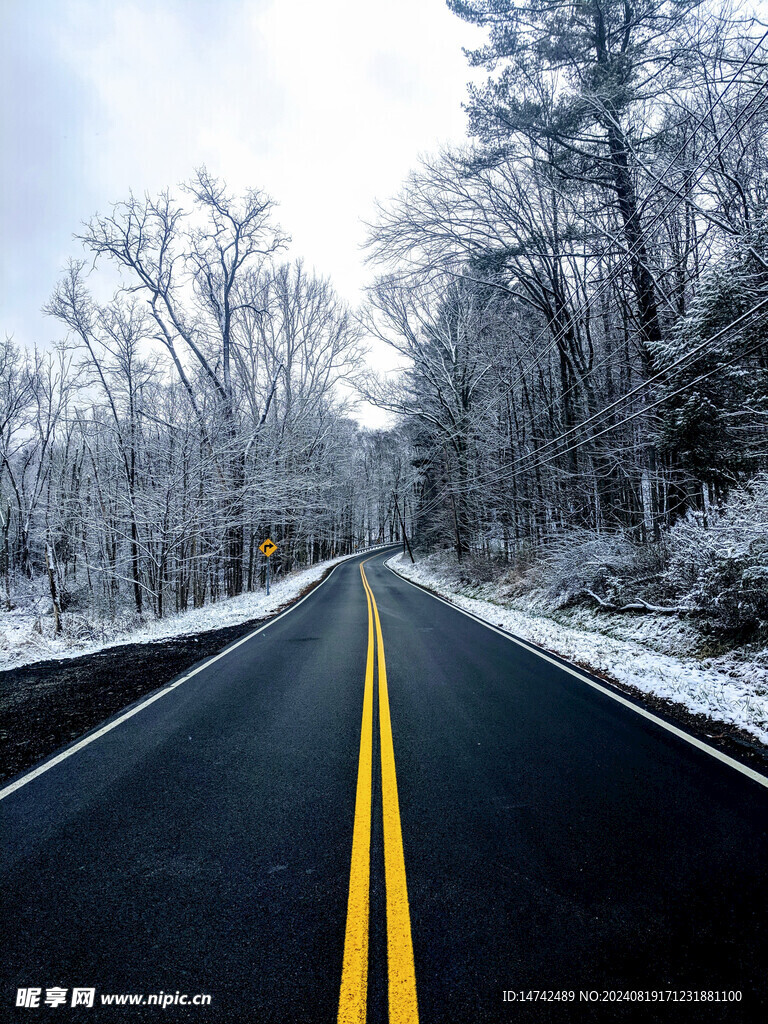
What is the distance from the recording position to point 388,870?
251cm

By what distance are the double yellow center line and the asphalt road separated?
11mm

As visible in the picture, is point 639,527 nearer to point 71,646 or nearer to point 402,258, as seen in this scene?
point 402,258

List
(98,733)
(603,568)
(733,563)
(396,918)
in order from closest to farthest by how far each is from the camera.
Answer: (396,918) < (98,733) < (733,563) < (603,568)

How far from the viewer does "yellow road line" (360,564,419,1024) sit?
1746 millimetres

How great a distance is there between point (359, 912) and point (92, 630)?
42.4 ft

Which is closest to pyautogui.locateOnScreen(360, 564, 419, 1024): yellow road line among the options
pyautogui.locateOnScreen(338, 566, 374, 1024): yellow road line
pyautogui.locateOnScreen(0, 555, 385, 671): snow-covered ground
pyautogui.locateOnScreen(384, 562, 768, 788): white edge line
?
pyautogui.locateOnScreen(338, 566, 374, 1024): yellow road line

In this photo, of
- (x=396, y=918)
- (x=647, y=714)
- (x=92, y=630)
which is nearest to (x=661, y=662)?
(x=647, y=714)

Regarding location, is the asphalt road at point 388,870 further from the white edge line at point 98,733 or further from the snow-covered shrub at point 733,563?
the snow-covered shrub at point 733,563

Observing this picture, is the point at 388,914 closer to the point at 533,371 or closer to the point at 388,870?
the point at 388,870

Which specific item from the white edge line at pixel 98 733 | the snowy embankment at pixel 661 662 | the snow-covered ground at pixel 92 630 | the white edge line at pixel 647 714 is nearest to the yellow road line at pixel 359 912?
the white edge line at pixel 98 733

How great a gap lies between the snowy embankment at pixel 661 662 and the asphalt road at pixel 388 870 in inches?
41.6

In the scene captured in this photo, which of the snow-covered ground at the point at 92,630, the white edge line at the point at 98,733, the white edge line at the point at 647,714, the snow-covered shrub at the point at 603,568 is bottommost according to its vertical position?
the snow-covered ground at the point at 92,630

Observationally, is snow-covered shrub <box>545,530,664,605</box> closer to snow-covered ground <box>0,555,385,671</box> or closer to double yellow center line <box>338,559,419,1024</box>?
double yellow center line <box>338,559,419,1024</box>

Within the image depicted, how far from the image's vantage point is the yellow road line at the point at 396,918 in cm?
175
